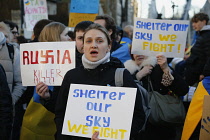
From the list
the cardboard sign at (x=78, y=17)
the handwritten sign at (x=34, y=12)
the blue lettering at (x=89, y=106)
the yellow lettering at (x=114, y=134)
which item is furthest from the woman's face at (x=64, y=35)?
the handwritten sign at (x=34, y=12)

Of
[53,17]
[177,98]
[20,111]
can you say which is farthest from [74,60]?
[53,17]

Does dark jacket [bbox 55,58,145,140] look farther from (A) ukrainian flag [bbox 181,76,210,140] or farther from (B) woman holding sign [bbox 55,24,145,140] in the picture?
(A) ukrainian flag [bbox 181,76,210,140]

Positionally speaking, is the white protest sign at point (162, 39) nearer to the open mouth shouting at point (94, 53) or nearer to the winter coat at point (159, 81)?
the winter coat at point (159, 81)

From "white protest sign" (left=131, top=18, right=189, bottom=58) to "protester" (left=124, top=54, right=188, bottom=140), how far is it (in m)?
0.13

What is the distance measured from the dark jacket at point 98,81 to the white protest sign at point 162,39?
124 cm

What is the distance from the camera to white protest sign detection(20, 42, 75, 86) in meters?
3.23

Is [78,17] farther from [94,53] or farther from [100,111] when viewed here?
[100,111]

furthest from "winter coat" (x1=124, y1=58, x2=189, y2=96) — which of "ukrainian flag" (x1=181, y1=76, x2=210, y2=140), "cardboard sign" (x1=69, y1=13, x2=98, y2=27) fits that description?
"cardboard sign" (x1=69, y1=13, x2=98, y2=27)

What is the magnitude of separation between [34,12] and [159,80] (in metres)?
4.53

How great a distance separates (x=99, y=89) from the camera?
2.45 metres

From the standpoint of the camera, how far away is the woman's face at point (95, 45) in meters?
2.65

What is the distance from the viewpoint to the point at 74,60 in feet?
10.6

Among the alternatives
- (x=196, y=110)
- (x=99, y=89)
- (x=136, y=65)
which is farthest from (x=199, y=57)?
(x=99, y=89)

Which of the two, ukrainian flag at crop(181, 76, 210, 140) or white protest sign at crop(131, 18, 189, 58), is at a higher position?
white protest sign at crop(131, 18, 189, 58)
